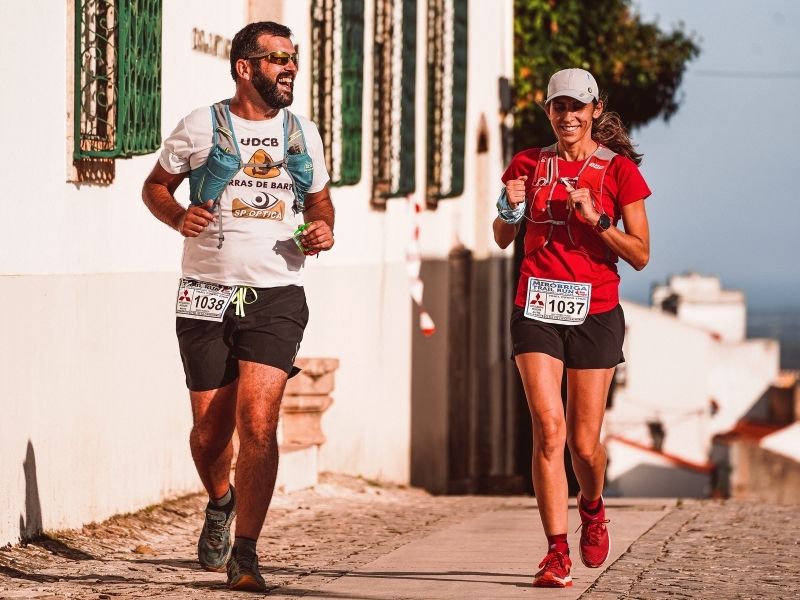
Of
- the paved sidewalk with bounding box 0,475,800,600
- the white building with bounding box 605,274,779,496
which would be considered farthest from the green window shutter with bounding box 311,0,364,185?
the white building with bounding box 605,274,779,496

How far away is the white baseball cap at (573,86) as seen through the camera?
23.9 ft

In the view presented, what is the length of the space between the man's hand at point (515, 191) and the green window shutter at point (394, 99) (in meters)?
8.17

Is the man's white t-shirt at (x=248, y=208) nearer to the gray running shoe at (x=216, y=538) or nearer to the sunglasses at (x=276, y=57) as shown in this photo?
the sunglasses at (x=276, y=57)

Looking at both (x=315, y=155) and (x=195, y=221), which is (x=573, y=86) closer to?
(x=315, y=155)

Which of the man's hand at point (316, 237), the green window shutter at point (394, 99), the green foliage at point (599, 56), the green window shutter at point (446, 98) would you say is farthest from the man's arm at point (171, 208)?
the green foliage at point (599, 56)

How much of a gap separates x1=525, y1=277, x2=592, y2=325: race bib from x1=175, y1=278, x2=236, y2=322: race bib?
3.76ft

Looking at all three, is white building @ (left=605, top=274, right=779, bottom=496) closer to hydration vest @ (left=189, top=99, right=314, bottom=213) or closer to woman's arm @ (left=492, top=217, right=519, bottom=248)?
woman's arm @ (left=492, top=217, right=519, bottom=248)

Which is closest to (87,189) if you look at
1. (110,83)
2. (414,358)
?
(110,83)

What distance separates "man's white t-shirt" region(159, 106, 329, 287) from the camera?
7.00m

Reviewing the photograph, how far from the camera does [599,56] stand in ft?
87.6

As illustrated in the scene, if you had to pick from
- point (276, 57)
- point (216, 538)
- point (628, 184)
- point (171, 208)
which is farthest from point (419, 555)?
point (276, 57)

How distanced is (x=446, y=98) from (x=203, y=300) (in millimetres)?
11645

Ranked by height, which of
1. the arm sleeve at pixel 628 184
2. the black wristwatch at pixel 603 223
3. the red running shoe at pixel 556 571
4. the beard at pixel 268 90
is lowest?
the red running shoe at pixel 556 571

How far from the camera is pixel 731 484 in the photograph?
49.0 meters
